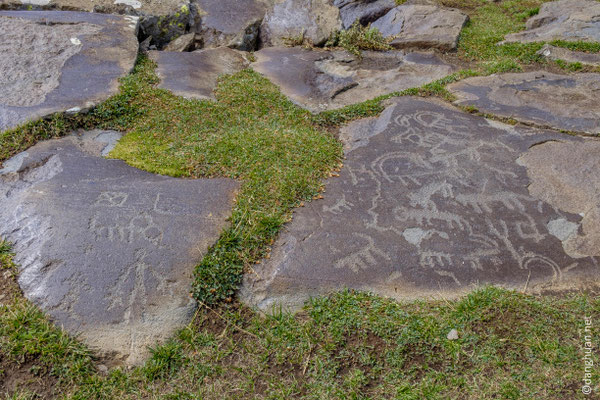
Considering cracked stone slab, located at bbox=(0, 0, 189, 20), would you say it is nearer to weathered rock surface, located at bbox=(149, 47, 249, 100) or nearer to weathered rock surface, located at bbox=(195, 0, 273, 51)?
weathered rock surface, located at bbox=(195, 0, 273, 51)

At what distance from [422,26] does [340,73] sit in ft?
7.32

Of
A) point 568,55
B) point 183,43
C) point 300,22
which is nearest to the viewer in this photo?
point 568,55

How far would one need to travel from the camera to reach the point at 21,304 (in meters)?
2.61

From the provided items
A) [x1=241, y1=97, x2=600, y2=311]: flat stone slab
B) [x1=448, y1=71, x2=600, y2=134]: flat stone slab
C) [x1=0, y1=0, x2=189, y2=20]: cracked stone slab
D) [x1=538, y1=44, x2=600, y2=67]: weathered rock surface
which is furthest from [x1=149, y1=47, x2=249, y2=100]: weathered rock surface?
[x1=538, y1=44, x2=600, y2=67]: weathered rock surface

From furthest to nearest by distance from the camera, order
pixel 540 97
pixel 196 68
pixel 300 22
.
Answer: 1. pixel 300 22
2. pixel 196 68
3. pixel 540 97

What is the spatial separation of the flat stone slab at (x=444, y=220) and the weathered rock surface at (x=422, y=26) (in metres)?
2.85

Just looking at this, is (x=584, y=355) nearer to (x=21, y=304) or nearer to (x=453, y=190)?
(x=453, y=190)

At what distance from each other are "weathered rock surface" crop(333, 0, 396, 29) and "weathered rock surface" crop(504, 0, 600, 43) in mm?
2099

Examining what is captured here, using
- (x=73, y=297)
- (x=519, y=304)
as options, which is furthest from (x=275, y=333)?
(x=519, y=304)

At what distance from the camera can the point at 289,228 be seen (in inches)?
126

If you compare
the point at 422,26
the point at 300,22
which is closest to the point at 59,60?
the point at 300,22

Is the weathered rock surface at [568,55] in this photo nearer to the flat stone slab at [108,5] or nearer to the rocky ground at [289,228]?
the rocky ground at [289,228]

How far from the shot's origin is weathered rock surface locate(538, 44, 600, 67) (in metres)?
5.91

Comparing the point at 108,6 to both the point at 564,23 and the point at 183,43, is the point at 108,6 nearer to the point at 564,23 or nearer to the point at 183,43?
the point at 183,43
